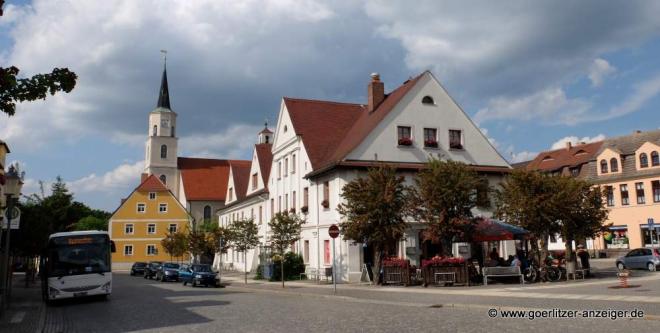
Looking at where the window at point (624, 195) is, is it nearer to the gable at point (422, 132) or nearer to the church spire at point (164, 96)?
the gable at point (422, 132)

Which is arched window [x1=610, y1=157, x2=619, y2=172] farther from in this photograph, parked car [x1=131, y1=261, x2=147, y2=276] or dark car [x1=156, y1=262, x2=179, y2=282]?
parked car [x1=131, y1=261, x2=147, y2=276]

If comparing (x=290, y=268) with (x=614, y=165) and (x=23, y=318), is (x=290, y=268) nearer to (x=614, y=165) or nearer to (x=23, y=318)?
(x=23, y=318)

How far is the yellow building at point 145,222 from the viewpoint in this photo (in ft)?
240

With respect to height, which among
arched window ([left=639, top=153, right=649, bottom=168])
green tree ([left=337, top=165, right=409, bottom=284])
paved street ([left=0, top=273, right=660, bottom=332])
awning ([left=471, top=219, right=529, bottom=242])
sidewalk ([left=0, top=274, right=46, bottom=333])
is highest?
arched window ([left=639, top=153, right=649, bottom=168])

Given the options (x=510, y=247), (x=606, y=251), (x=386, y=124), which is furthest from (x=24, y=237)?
(x=606, y=251)

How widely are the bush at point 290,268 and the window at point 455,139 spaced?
12652 mm

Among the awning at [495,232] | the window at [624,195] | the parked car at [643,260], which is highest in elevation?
the window at [624,195]

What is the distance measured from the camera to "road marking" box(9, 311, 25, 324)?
16.8 metres

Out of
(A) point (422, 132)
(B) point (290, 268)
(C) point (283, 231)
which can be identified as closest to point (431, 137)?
(A) point (422, 132)

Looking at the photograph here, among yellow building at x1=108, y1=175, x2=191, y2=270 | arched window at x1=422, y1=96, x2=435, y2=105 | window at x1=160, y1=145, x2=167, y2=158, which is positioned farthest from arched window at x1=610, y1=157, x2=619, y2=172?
window at x1=160, y1=145, x2=167, y2=158

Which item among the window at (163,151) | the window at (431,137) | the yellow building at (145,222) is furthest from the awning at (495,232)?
the window at (163,151)

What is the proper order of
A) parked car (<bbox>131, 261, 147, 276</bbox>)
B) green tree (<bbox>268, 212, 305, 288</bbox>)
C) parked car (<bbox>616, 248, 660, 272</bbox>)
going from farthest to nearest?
parked car (<bbox>131, 261, 147, 276</bbox>) < green tree (<bbox>268, 212, 305, 288</bbox>) < parked car (<bbox>616, 248, 660, 272</bbox>)

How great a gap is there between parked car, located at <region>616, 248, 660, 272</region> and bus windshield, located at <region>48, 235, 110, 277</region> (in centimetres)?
2947

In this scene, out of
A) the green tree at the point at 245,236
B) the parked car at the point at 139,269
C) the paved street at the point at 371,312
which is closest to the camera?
the paved street at the point at 371,312
